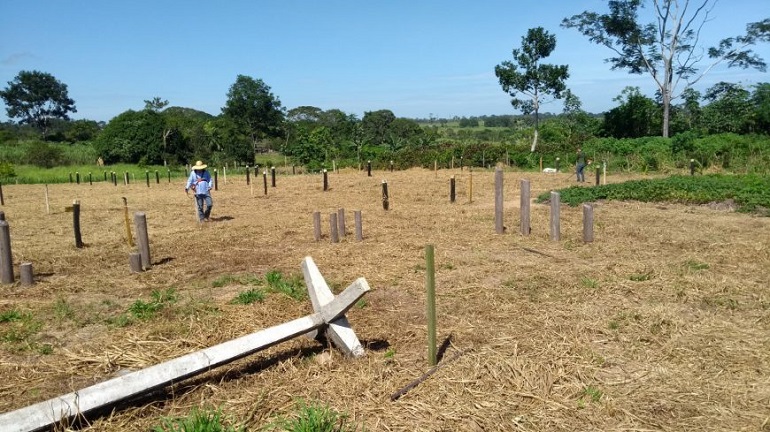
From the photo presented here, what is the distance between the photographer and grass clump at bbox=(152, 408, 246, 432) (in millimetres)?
3344

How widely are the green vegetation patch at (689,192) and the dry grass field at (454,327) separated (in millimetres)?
2387

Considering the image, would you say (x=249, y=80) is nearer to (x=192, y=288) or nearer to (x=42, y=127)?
(x=42, y=127)

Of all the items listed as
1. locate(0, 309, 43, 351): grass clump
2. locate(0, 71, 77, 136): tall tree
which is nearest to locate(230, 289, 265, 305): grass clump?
locate(0, 309, 43, 351): grass clump

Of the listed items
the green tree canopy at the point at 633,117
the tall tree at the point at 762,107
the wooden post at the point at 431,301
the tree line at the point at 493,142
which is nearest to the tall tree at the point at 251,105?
the tree line at the point at 493,142

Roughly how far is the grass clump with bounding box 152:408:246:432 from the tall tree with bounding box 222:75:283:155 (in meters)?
52.1

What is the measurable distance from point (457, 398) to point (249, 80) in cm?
5508

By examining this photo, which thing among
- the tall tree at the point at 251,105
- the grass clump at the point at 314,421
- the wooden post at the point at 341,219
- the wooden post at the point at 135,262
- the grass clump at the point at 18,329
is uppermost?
the tall tree at the point at 251,105

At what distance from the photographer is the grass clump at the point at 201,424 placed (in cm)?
334

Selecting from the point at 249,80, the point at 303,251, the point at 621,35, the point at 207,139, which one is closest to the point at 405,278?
the point at 303,251

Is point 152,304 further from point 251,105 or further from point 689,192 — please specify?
point 251,105

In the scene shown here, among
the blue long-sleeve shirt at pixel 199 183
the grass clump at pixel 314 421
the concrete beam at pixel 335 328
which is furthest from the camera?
the blue long-sleeve shirt at pixel 199 183

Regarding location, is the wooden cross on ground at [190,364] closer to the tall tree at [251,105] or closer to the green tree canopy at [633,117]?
the green tree canopy at [633,117]

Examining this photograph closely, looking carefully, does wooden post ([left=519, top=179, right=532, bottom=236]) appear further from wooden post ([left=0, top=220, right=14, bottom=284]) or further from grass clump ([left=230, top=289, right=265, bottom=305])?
wooden post ([left=0, top=220, right=14, bottom=284])

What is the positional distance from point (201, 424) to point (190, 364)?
0.69 metres
